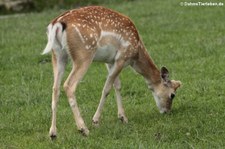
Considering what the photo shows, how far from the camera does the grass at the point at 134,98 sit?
21.8 ft

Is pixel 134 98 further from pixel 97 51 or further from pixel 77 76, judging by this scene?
pixel 77 76

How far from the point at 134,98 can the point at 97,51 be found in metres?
1.80

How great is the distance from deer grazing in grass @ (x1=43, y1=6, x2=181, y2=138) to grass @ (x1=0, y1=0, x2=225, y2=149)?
0.85 feet

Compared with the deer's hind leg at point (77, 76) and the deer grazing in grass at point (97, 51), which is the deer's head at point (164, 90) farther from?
the deer's hind leg at point (77, 76)

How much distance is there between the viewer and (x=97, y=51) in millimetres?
7223

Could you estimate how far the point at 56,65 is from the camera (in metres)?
7.31

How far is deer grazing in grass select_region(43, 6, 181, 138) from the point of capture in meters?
6.91

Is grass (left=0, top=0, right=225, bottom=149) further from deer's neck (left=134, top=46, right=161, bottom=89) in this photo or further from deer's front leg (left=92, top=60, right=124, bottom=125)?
deer's neck (left=134, top=46, right=161, bottom=89)

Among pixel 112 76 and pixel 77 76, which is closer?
pixel 77 76

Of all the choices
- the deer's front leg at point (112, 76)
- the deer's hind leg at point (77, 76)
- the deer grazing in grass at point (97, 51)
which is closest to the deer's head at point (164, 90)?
the deer grazing in grass at point (97, 51)

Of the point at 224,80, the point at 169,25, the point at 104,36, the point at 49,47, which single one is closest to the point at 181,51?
the point at 224,80
